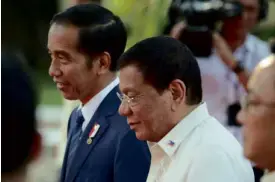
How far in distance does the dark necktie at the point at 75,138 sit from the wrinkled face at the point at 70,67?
118mm

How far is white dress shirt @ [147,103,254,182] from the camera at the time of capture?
298 centimetres

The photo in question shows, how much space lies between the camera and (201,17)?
17.3 feet

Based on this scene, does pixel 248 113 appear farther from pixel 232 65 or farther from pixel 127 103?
pixel 232 65

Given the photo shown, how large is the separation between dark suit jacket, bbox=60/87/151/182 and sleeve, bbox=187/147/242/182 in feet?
1.14

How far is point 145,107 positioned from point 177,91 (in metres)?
0.13

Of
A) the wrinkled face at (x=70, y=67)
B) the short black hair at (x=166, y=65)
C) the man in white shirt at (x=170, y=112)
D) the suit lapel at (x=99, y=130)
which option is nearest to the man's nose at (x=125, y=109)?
the man in white shirt at (x=170, y=112)

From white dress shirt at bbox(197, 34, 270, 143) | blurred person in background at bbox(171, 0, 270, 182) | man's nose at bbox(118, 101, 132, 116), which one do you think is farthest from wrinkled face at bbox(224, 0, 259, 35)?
man's nose at bbox(118, 101, 132, 116)

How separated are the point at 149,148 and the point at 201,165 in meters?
0.31

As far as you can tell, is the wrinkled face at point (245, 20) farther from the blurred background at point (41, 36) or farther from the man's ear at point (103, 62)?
the blurred background at point (41, 36)

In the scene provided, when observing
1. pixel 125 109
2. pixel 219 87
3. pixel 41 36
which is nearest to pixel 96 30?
pixel 125 109

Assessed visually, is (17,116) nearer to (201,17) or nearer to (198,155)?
(198,155)

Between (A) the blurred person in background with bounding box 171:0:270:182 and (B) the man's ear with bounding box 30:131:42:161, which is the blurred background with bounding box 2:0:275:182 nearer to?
(A) the blurred person in background with bounding box 171:0:270:182

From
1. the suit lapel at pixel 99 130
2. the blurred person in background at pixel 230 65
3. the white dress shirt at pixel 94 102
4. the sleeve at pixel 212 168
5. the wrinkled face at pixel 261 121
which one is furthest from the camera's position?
the blurred person in background at pixel 230 65

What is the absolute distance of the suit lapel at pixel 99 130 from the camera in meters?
3.44
